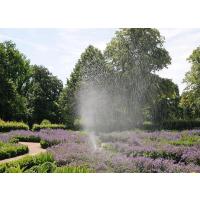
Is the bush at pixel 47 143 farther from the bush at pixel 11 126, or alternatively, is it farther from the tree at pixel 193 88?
the tree at pixel 193 88

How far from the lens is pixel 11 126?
1939cm

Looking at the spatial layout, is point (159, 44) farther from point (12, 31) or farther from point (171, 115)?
point (171, 115)

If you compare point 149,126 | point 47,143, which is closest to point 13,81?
point 47,143

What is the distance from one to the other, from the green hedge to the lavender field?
0.83 meters

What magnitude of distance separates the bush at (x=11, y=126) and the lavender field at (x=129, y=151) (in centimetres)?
191

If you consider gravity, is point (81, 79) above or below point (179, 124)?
above

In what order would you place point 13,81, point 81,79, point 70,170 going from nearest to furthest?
point 70,170 < point 81,79 < point 13,81

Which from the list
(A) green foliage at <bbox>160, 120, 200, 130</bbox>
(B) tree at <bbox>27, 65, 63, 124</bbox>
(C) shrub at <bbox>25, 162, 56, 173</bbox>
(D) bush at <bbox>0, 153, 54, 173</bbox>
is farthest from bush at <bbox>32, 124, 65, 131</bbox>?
(C) shrub at <bbox>25, 162, 56, 173</bbox>

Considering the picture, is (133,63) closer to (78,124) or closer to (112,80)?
(112,80)

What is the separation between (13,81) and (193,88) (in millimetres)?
7971

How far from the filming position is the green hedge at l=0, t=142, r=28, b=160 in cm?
1401

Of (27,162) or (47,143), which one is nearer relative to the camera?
(27,162)
